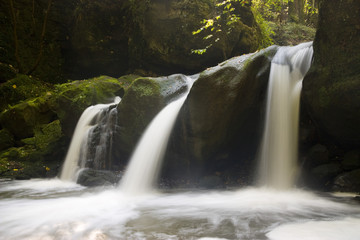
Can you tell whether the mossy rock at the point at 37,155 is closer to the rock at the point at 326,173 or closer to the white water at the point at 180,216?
the white water at the point at 180,216

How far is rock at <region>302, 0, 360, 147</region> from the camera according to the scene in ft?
13.5

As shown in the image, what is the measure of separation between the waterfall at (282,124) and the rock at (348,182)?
74cm

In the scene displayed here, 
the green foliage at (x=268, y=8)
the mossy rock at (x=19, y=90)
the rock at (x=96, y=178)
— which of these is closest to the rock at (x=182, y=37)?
the green foliage at (x=268, y=8)

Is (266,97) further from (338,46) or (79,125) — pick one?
(79,125)

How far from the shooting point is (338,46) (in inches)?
169

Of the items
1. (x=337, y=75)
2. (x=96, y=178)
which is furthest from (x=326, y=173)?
(x=96, y=178)

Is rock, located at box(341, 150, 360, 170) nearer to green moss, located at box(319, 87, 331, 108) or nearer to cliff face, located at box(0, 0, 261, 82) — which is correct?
green moss, located at box(319, 87, 331, 108)

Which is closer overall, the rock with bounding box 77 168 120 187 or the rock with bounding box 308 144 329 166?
the rock with bounding box 308 144 329 166

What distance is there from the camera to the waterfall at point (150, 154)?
572 cm

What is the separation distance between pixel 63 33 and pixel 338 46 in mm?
13474

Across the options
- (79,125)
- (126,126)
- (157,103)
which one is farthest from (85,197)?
(79,125)

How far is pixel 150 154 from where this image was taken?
612 cm

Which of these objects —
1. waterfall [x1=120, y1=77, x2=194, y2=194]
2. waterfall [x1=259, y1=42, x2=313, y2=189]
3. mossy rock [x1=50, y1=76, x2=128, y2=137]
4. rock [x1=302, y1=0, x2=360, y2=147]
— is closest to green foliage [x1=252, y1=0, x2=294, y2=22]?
waterfall [x1=259, y1=42, x2=313, y2=189]

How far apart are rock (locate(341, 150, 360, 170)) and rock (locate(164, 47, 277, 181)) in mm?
1671
